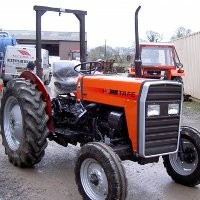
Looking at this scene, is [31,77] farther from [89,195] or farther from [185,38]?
[185,38]

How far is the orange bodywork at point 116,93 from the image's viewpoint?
4728 mm

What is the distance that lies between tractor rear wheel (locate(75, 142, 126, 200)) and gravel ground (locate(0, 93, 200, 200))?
0.35 metres

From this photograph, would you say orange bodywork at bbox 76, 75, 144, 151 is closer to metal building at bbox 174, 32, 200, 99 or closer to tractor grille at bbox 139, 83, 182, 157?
Answer: tractor grille at bbox 139, 83, 182, 157

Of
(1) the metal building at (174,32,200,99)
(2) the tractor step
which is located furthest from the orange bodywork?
(1) the metal building at (174,32,200,99)

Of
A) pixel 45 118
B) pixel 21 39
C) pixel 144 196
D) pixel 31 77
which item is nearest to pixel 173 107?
pixel 144 196

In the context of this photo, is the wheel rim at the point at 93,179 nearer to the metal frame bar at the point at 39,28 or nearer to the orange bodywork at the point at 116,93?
the orange bodywork at the point at 116,93

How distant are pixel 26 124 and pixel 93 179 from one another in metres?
1.42

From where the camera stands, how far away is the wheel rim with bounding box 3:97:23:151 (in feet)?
20.3

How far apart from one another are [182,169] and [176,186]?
0.24 m

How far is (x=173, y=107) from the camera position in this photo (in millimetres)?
4953

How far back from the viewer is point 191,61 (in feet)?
55.8

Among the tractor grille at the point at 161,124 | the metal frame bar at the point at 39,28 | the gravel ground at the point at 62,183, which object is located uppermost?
the metal frame bar at the point at 39,28

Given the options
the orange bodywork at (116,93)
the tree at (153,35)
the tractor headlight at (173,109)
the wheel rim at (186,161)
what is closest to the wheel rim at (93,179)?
the orange bodywork at (116,93)

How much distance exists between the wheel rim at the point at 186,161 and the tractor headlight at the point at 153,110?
95 cm
